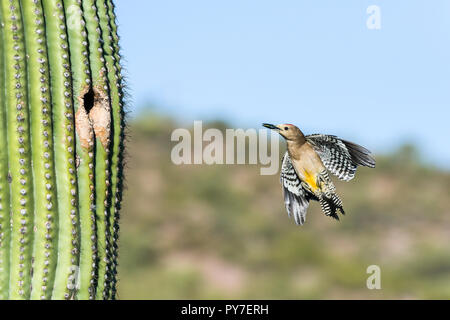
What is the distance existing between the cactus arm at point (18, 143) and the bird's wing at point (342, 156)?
1.52 m

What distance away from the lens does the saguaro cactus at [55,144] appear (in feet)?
13.8

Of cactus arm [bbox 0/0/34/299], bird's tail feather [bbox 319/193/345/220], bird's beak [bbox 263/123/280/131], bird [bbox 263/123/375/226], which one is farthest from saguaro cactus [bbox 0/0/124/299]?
bird's tail feather [bbox 319/193/345/220]

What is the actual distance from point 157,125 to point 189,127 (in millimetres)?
1027

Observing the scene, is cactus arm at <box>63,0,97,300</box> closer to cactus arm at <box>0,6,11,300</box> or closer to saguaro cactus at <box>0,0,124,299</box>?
saguaro cactus at <box>0,0,124,299</box>

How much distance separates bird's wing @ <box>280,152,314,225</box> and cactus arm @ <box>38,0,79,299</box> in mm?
1240

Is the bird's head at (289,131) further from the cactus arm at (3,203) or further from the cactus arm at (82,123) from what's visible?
the cactus arm at (3,203)

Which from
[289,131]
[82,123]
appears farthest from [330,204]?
[82,123]

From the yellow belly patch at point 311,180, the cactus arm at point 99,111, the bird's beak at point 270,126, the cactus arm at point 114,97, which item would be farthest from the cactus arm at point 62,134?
the yellow belly patch at point 311,180

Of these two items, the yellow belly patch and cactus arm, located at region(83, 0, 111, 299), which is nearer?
cactus arm, located at region(83, 0, 111, 299)

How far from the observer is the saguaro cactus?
13.8 ft

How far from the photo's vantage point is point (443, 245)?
2139 cm

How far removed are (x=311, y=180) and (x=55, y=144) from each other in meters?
1.38

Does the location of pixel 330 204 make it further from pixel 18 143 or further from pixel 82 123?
pixel 18 143

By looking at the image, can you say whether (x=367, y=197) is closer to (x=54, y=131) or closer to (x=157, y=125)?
(x=157, y=125)
